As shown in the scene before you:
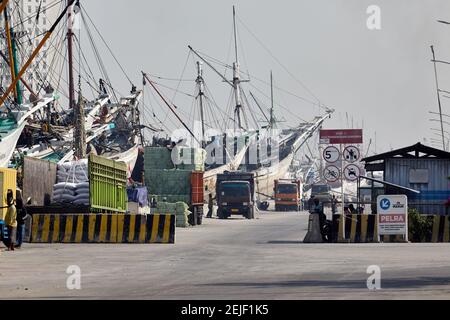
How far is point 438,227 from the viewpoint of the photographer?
131ft

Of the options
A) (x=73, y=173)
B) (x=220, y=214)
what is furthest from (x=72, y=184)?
(x=220, y=214)

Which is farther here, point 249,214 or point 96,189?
point 249,214

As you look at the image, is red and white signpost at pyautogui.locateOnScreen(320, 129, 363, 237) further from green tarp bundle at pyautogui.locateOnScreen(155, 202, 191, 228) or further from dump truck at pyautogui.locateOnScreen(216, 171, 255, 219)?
dump truck at pyautogui.locateOnScreen(216, 171, 255, 219)

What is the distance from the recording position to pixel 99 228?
38.0 metres

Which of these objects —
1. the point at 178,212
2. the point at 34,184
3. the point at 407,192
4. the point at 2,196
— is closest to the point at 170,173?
the point at 178,212

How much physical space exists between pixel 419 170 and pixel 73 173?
14955mm

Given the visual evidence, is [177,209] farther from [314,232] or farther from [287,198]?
[287,198]

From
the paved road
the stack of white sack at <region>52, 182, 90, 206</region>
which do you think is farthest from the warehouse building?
the stack of white sack at <region>52, 182, 90, 206</region>

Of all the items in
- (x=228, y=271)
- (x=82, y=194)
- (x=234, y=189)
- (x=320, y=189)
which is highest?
(x=320, y=189)

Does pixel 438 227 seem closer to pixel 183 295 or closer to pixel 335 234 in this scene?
pixel 335 234

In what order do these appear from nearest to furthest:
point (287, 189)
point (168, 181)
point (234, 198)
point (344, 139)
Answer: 1. point (344, 139)
2. point (168, 181)
3. point (234, 198)
4. point (287, 189)

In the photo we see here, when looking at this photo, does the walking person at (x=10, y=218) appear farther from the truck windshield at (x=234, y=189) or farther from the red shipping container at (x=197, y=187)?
the truck windshield at (x=234, y=189)

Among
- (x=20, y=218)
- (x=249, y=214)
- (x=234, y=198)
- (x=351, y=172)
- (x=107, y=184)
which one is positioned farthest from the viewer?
(x=249, y=214)

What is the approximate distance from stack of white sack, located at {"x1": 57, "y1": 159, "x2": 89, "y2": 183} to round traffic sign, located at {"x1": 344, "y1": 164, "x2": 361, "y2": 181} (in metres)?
9.67
